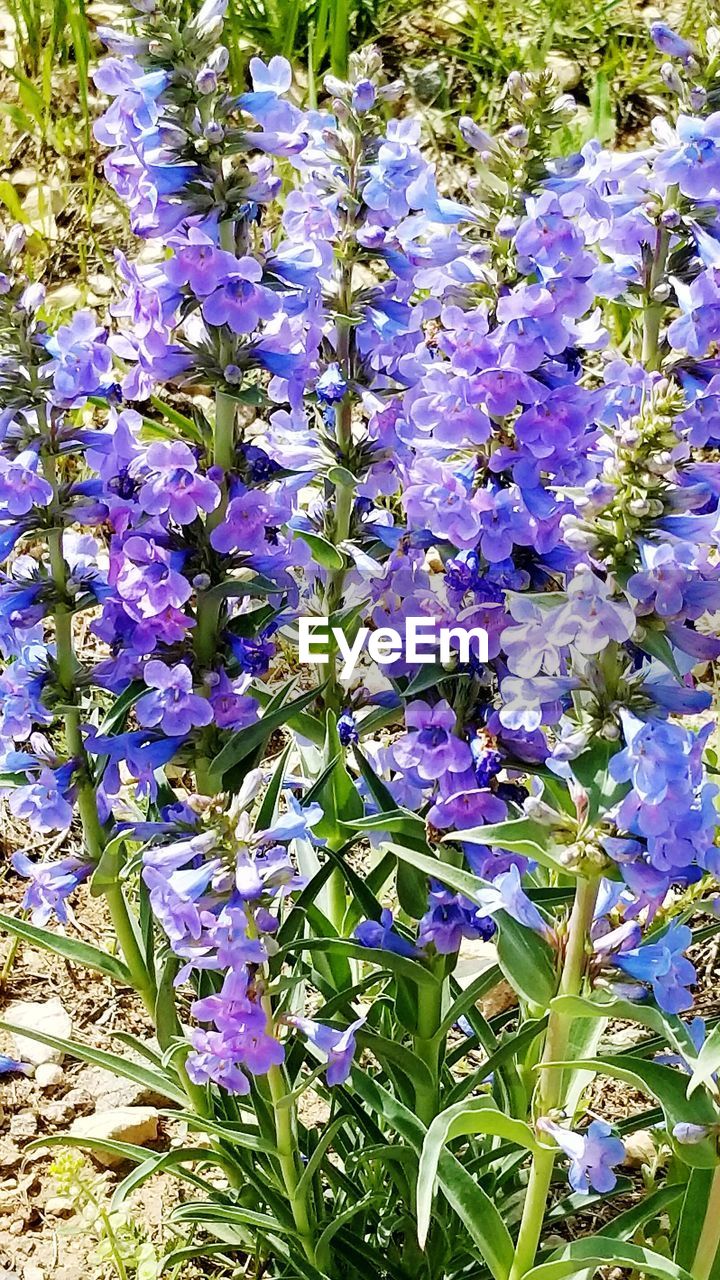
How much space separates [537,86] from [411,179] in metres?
0.29

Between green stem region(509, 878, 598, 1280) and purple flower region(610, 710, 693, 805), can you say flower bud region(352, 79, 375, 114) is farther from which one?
green stem region(509, 878, 598, 1280)

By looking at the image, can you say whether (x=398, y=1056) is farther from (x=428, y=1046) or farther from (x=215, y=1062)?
(x=215, y=1062)

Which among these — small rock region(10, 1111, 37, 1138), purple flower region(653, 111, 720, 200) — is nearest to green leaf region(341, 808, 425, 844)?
purple flower region(653, 111, 720, 200)

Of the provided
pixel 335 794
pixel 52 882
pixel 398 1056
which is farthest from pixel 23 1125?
pixel 335 794

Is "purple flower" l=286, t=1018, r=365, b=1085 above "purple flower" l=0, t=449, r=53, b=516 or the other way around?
the other way around

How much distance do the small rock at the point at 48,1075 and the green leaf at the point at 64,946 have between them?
36.3 inches

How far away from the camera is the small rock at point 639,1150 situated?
9.79 feet

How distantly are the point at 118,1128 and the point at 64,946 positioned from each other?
844 millimetres

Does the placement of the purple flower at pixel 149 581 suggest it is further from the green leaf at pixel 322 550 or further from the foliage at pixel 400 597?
the green leaf at pixel 322 550

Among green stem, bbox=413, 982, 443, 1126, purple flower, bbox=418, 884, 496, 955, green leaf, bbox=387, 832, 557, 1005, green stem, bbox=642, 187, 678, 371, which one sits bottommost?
green stem, bbox=413, 982, 443, 1126

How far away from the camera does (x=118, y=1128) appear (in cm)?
291

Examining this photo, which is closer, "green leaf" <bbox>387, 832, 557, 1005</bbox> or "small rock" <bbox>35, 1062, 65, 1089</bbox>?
"green leaf" <bbox>387, 832, 557, 1005</bbox>

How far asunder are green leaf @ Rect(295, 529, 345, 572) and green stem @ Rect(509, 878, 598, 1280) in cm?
69

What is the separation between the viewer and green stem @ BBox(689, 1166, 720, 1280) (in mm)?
1840
